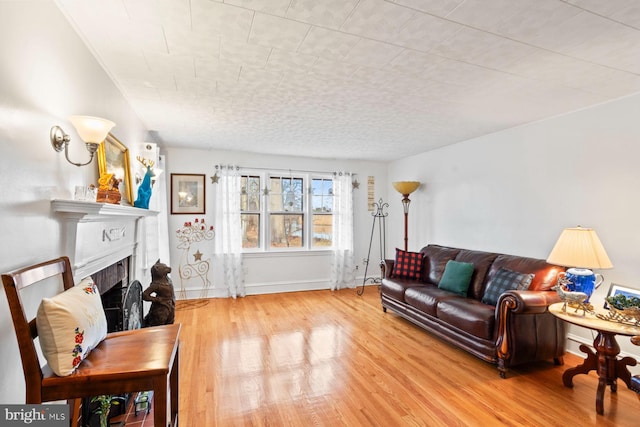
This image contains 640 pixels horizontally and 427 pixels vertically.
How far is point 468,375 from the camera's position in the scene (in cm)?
263

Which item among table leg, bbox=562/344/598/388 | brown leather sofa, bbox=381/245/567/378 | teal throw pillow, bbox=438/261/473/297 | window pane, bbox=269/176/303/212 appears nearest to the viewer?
table leg, bbox=562/344/598/388

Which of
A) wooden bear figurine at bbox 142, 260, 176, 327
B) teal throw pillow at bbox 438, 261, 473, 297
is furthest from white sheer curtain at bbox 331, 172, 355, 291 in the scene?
wooden bear figurine at bbox 142, 260, 176, 327

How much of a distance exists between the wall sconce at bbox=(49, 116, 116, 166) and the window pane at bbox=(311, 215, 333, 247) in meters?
4.21

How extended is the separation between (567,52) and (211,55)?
7.33 feet

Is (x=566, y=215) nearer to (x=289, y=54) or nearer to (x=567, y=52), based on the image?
(x=567, y=52)

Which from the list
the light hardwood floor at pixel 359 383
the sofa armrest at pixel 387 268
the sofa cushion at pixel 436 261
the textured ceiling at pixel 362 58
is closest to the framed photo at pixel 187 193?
the textured ceiling at pixel 362 58

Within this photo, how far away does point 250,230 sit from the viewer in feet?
17.4

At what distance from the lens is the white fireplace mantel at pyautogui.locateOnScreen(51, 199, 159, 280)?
4.98 ft

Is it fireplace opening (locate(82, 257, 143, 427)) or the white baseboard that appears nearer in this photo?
fireplace opening (locate(82, 257, 143, 427))

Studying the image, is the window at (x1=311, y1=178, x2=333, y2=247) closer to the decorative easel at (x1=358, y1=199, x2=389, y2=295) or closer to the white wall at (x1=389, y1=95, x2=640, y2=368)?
the decorative easel at (x1=358, y1=199, x2=389, y2=295)

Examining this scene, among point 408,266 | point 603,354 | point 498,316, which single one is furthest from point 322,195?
point 603,354

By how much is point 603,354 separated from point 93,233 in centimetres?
358

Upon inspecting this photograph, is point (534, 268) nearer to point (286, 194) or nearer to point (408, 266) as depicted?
point (408, 266)

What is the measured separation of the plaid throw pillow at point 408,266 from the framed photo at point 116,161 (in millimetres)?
3312
